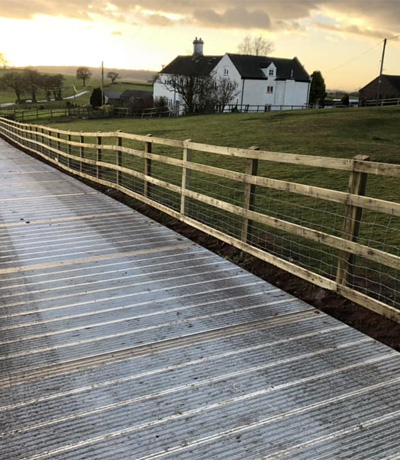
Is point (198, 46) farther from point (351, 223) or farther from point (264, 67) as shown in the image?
point (351, 223)

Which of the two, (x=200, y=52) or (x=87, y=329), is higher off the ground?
(x=200, y=52)

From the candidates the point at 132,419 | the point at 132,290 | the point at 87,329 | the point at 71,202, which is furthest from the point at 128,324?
the point at 71,202

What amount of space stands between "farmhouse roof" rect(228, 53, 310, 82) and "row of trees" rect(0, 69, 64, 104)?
4871 centimetres

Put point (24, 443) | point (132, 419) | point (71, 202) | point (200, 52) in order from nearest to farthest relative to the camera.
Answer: point (24, 443), point (132, 419), point (71, 202), point (200, 52)

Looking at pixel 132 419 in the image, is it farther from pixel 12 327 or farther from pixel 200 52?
pixel 200 52

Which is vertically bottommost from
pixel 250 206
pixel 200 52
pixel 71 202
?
pixel 71 202

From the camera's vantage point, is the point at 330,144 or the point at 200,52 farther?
the point at 200,52

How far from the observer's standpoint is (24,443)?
2523 mm

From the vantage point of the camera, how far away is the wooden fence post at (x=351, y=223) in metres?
4.07

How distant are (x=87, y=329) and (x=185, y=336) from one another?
0.78m

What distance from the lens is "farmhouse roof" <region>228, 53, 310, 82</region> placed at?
5591 centimetres

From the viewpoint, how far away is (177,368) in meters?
3.24

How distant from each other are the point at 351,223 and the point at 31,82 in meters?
95.5

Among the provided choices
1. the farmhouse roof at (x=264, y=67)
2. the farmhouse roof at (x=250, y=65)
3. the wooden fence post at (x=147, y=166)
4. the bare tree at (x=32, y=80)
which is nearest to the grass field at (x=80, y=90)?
the bare tree at (x=32, y=80)
